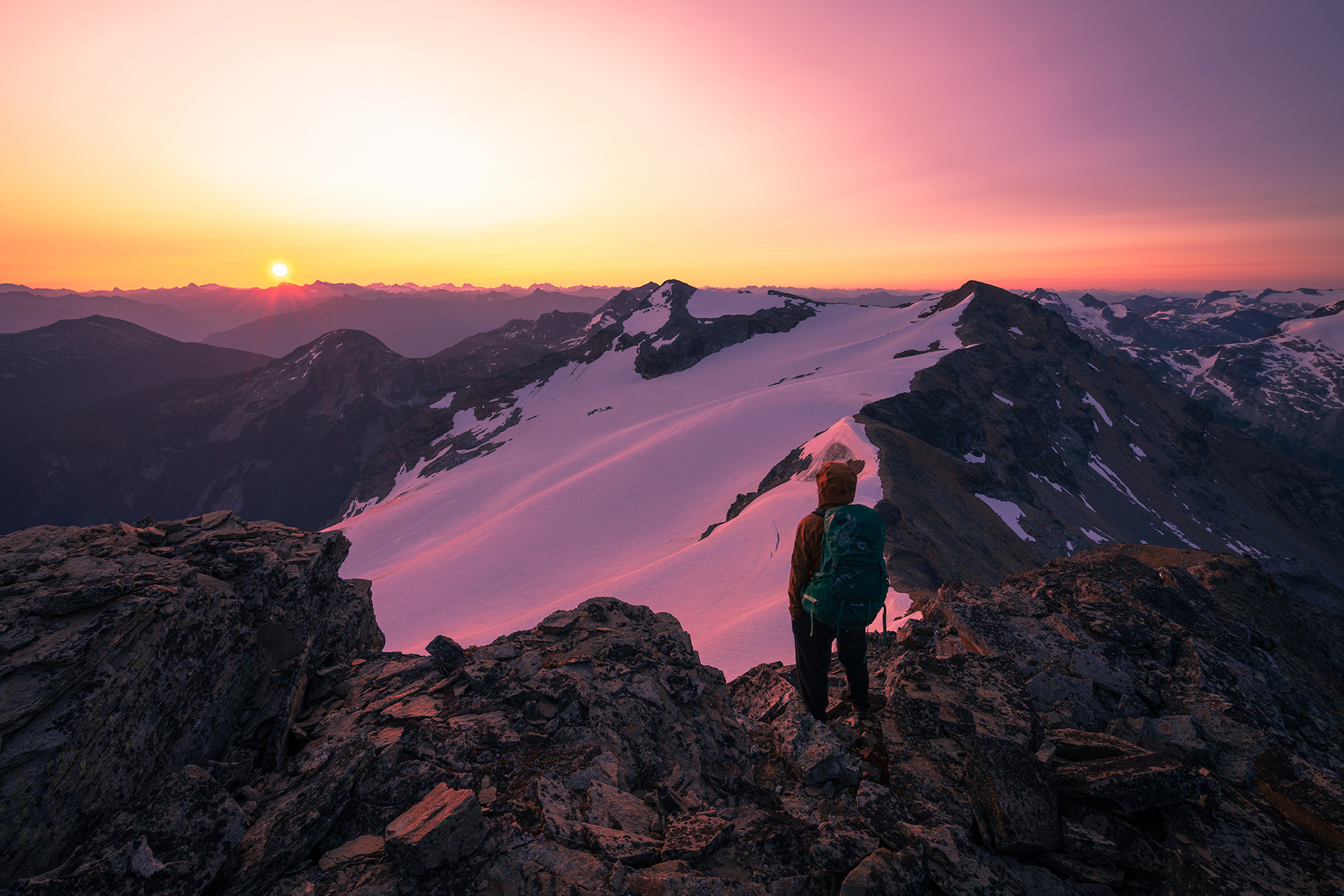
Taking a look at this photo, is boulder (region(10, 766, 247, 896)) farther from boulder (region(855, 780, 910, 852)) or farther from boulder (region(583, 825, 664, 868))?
boulder (region(855, 780, 910, 852))

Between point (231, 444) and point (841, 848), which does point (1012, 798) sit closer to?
point (841, 848)

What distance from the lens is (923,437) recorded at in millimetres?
36938

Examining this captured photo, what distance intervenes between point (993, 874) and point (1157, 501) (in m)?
94.7

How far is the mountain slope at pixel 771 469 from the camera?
21.4 metres

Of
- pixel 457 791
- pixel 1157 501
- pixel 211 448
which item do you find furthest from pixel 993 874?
pixel 211 448

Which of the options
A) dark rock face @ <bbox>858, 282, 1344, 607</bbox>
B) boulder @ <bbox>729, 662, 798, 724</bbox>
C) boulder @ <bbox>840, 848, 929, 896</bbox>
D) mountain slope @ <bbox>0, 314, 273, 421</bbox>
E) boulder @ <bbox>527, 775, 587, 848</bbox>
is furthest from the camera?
mountain slope @ <bbox>0, 314, 273, 421</bbox>

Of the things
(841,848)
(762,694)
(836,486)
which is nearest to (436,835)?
(841,848)

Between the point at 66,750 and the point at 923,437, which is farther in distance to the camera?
the point at 923,437

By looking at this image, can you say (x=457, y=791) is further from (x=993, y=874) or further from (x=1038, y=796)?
(x=1038, y=796)

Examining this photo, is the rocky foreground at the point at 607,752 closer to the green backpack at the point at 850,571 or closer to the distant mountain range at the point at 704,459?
the green backpack at the point at 850,571

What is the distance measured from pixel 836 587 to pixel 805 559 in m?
0.63

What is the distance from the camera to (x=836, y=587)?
5.81 m

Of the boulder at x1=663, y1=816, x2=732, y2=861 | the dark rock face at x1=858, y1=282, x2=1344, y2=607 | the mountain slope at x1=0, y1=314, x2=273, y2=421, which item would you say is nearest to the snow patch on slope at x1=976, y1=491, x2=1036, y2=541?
the dark rock face at x1=858, y1=282, x2=1344, y2=607

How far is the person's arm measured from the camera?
629 centimetres
